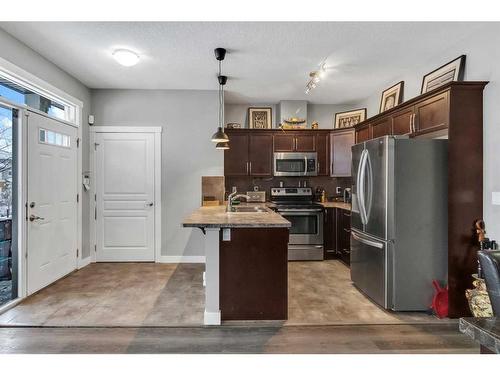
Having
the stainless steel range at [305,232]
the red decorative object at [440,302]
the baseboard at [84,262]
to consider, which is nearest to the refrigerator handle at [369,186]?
the red decorative object at [440,302]

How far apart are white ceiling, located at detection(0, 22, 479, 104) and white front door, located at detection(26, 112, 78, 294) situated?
884 mm

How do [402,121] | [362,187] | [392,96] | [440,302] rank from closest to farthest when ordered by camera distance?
[440,302]
[362,187]
[402,121]
[392,96]

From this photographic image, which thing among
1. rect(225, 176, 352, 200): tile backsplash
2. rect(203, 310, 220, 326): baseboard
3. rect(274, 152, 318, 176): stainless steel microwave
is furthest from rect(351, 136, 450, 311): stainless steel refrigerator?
rect(225, 176, 352, 200): tile backsplash

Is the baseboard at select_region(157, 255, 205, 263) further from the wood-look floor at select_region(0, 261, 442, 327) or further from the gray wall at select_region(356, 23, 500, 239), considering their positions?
the gray wall at select_region(356, 23, 500, 239)

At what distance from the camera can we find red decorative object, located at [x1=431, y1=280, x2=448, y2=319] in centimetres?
276

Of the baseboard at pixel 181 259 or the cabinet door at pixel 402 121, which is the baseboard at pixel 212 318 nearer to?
the baseboard at pixel 181 259

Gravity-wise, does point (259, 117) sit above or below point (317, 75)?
below

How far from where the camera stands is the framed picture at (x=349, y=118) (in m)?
5.02

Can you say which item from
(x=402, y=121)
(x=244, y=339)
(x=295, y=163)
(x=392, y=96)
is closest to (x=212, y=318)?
(x=244, y=339)

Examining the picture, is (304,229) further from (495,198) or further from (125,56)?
(125,56)

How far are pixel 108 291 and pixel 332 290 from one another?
257 cm

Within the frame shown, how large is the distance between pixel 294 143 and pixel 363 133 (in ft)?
3.77

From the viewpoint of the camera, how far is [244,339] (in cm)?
239

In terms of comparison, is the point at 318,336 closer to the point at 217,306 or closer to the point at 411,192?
the point at 217,306
